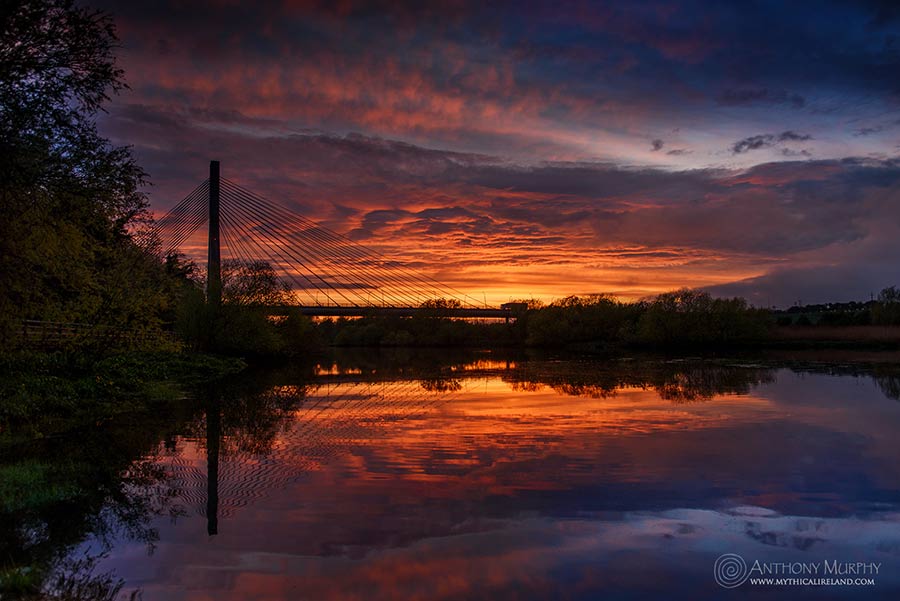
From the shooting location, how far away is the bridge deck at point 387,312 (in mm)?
65438

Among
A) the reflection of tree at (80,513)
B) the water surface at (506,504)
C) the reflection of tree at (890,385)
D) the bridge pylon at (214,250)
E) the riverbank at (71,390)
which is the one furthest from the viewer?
the bridge pylon at (214,250)

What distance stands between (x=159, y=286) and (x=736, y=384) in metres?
28.7

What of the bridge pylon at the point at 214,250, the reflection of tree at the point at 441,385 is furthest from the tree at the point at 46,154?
the bridge pylon at the point at 214,250

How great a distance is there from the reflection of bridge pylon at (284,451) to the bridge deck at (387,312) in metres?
33.8

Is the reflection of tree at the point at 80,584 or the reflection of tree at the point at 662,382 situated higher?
the reflection of tree at the point at 662,382

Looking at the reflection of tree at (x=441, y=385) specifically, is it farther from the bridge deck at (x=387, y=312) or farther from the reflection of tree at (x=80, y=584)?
the reflection of tree at (x=80, y=584)

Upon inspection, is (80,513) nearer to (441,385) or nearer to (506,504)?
(506,504)

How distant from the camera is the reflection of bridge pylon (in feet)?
38.3

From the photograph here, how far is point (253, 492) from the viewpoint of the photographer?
465 inches

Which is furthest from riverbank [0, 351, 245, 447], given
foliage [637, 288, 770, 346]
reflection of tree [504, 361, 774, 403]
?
foliage [637, 288, 770, 346]

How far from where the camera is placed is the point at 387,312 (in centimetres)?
10981

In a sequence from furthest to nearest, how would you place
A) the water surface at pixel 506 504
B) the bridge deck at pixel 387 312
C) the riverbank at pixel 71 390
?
the bridge deck at pixel 387 312 → the riverbank at pixel 71 390 → the water surface at pixel 506 504

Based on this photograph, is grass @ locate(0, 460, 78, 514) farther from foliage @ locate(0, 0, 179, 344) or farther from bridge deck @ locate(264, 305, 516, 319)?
bridge deck @ locate(264, 305, 516, 319)

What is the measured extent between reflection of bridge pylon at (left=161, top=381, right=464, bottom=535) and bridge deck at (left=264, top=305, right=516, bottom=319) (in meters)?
33.8
